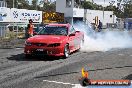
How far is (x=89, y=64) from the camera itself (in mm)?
12875

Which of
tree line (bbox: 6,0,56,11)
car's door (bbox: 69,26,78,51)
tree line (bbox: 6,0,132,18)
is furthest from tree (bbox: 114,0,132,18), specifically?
car's door (bbox: 69,26,78,51)

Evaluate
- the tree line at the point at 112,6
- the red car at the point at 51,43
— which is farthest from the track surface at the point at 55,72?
the tree line at the point at 112,6

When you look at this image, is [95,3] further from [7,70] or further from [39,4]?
[7,70]

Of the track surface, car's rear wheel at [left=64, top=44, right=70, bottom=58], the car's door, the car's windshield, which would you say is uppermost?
the car's windshield

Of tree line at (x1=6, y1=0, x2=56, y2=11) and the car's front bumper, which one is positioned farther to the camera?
tree line at (x1=6, y1=0, x2=56, y2=11)

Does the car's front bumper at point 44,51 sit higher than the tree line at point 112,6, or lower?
lower

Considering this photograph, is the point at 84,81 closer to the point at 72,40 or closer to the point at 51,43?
the point at 51,43

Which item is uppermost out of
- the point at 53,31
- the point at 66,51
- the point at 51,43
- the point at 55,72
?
the point at 53,31

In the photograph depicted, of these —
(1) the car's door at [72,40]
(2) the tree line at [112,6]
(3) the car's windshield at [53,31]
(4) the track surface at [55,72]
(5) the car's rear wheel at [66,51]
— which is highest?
(2) the tree line at [112,6]

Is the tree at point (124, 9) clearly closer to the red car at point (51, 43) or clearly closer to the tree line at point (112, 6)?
the tree line at point (112, 6)

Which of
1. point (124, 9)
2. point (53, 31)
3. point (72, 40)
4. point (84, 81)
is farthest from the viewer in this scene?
point (124, 9)

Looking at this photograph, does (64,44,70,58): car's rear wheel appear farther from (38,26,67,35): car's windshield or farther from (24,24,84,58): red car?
(38,26,67,35): car's windshield

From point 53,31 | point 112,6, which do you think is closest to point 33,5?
point 112,6

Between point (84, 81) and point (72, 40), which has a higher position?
point (84, 81)
